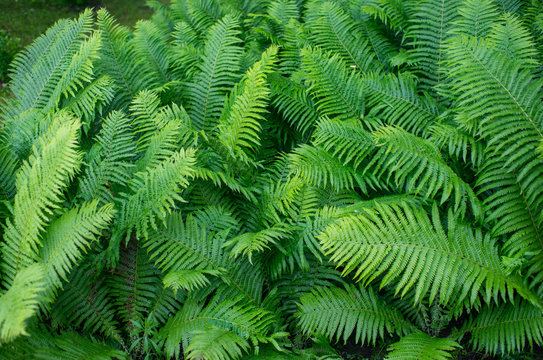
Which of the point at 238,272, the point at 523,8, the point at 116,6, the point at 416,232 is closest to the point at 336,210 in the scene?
the point at 416,232

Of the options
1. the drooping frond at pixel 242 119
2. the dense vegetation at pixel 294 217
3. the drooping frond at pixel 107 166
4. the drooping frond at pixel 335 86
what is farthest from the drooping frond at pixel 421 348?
the drooping frond at pixel 107 166

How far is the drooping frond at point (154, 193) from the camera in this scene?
263 cm

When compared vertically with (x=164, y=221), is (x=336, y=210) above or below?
above

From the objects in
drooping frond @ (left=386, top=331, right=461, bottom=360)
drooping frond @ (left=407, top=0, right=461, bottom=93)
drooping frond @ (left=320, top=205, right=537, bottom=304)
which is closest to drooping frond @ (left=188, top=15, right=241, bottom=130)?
drooping frond @ (left=407, top=0, right=461, bottom=93)

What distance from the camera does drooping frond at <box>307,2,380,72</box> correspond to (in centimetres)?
389

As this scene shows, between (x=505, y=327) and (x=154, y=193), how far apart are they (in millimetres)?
2222

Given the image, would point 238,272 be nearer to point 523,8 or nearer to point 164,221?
point 164,221

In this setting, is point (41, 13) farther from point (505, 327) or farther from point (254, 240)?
point (505, 327)

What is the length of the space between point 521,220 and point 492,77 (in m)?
0.91

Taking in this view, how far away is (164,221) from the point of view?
2596 mm

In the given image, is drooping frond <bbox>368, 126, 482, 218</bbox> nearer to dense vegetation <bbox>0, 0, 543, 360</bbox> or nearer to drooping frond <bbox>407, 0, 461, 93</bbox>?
dense vegetation <bbox>0, 0, 543, 360</bbox>

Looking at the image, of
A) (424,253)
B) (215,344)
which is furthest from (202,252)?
(424,253)

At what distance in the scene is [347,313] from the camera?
8.55 feet

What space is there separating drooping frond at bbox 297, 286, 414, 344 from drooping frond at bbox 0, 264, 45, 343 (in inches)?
57.7
